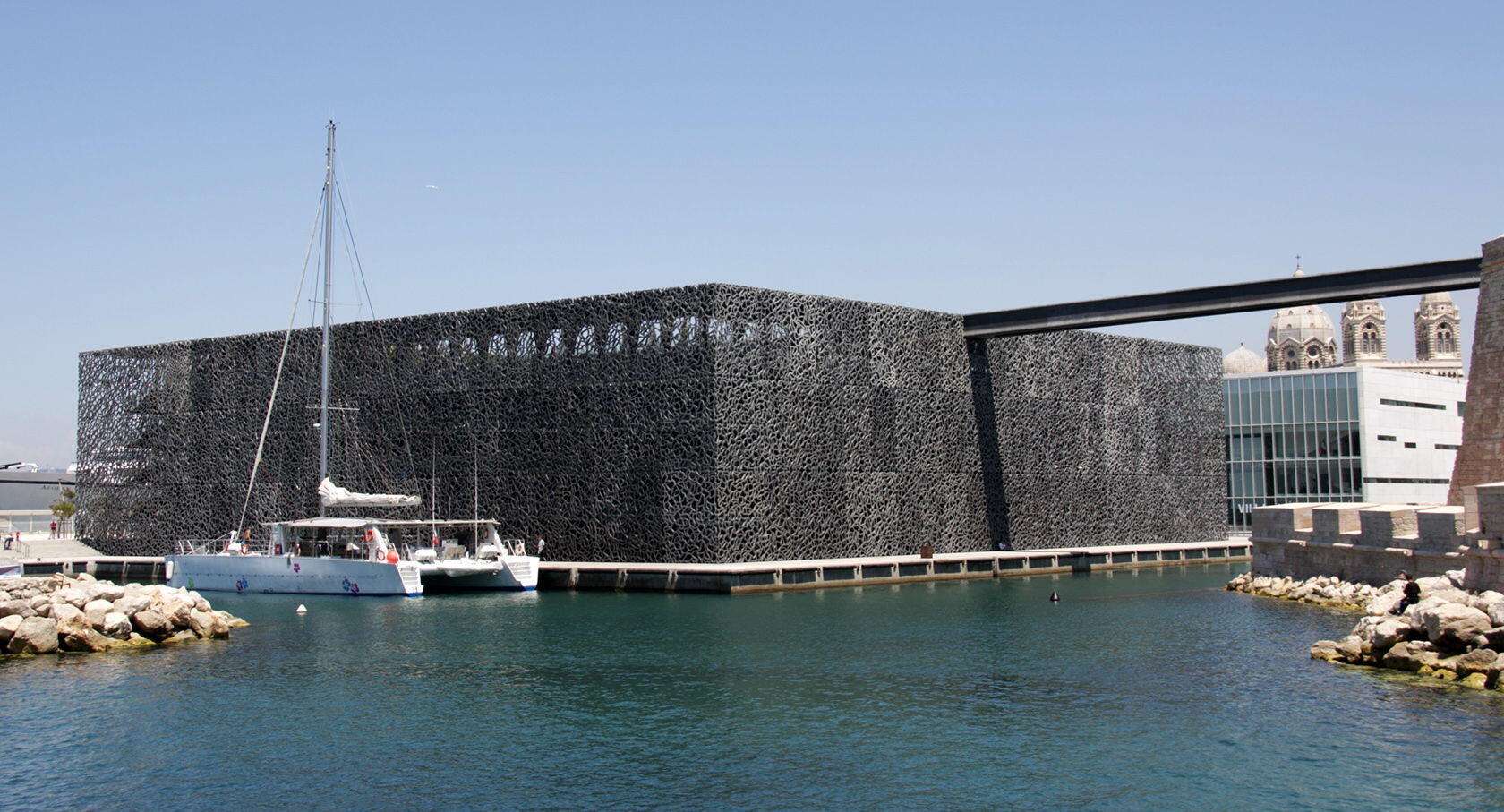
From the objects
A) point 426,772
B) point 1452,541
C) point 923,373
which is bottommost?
point 426,772

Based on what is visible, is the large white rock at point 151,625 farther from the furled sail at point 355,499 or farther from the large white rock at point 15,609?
the furled sail at point 355,499

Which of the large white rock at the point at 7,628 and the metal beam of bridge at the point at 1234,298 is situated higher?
the metal beam of bridge at the point at 1234,298

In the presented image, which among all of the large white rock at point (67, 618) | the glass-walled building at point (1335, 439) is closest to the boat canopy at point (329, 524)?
the large white rock at point (67, 618)

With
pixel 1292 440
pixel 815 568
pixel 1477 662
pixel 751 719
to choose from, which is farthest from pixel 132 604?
pixel 1292 440

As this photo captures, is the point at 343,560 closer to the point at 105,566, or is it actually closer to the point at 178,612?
the point at 178,612

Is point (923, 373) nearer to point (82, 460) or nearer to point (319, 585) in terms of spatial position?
point (319, 585)

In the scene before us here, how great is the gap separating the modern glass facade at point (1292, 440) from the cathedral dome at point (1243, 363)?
32.2m

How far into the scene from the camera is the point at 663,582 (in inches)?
1521

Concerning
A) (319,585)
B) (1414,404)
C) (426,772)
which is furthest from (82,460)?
(1414,404)

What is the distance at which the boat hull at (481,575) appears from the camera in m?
38.8

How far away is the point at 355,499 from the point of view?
41.4 meters

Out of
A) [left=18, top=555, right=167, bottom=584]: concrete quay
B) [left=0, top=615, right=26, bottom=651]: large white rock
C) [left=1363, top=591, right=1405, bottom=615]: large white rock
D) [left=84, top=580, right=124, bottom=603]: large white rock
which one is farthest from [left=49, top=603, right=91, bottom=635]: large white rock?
[left=1363, top=591, right=1405, bottom=615]: large white rock

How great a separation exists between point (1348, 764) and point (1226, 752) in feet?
4.45

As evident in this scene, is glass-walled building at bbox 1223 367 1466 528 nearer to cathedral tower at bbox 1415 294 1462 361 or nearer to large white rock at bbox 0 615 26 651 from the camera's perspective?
cathedral tower at bbox 1415 294 1462 361
